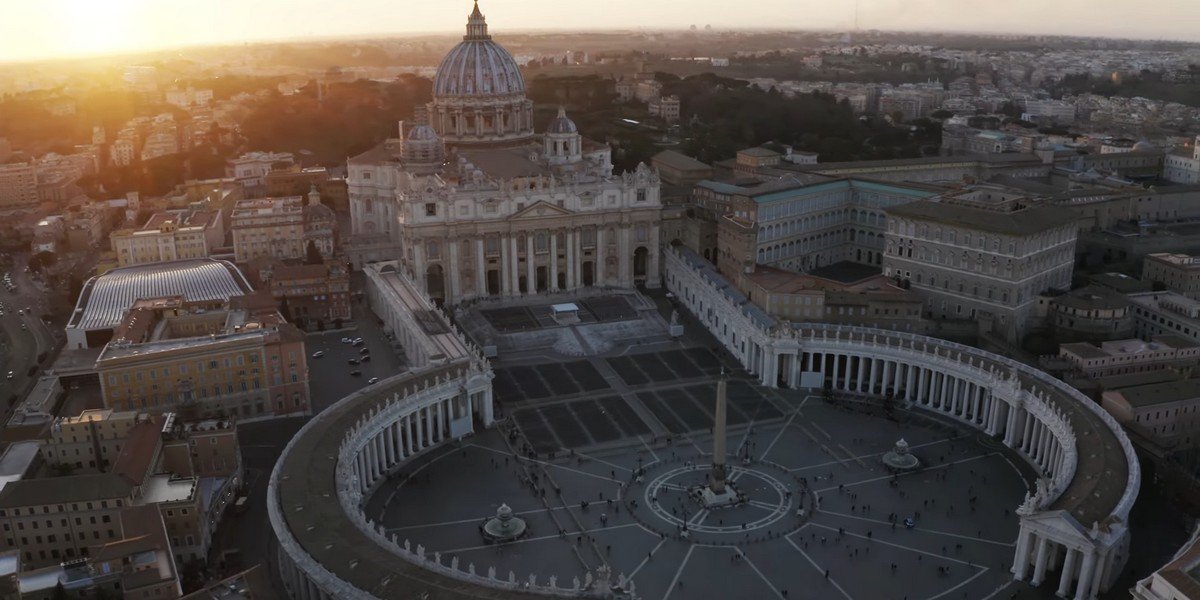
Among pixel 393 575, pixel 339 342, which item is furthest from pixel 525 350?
pixel 393 575

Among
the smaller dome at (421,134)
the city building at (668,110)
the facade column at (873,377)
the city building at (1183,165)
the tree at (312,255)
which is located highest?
the smaller dome at (421,134)

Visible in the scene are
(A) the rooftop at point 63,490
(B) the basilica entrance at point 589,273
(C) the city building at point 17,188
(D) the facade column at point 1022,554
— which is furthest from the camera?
(C) the city building at point 17,188

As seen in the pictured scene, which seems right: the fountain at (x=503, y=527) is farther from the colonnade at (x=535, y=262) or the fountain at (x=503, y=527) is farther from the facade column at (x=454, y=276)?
the facade column at (x=454, y=276)

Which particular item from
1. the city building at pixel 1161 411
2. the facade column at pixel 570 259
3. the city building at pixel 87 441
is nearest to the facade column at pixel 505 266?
the facade column at pixel 570 259

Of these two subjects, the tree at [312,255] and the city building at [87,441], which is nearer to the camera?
the city building at [87,441]

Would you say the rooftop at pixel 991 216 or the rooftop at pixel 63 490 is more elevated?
the rooftop at pixel 991 216

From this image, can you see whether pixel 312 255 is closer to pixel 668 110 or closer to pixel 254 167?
pixel 254 167

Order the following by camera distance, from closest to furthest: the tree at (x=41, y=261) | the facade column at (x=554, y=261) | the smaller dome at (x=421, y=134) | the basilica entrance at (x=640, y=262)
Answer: the facade column at (x=554, y=261) → the basilica entrance at (x=640, y=262) → the tree at (x=41, y=261) → the smaller dome at (x=421, y=134)

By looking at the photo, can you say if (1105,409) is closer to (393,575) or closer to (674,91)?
(393,575)
